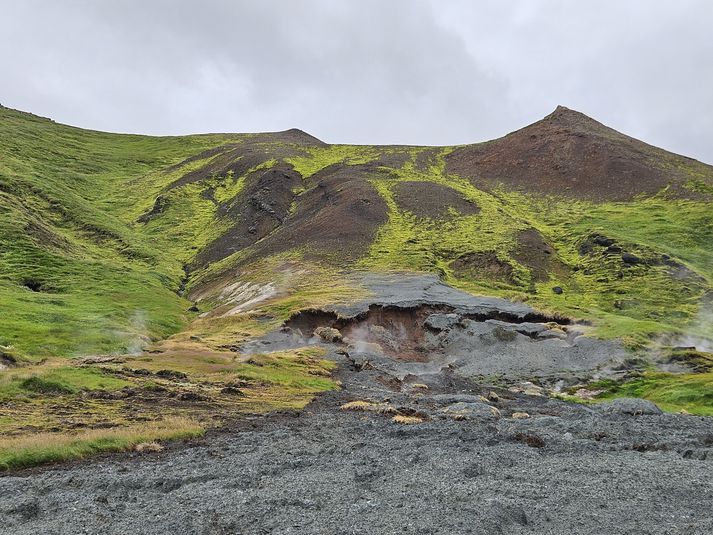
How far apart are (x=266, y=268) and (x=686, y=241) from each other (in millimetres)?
60927

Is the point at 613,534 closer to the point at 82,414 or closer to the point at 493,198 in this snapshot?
the point at 82,414

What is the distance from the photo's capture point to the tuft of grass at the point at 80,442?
2241cm

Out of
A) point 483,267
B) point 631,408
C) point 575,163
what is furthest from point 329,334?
point 575,163

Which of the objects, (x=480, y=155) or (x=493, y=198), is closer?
(x=493, y=198)

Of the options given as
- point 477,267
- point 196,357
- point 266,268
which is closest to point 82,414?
point 196,357

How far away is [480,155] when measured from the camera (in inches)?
5891

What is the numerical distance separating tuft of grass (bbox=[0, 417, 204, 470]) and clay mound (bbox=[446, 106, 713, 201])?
10615 centimetres

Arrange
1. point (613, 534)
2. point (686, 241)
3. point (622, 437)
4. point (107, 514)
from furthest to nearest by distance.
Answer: point (686, 241)
point (622, 437)
point (107, 514)
point (613, 534)

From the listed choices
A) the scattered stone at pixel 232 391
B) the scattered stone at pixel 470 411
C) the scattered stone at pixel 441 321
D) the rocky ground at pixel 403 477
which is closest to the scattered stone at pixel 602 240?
the scattered stone at pixel 441 321

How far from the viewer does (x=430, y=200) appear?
4481 inches

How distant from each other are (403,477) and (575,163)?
12076cm

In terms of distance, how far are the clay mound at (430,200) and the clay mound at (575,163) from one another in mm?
16709

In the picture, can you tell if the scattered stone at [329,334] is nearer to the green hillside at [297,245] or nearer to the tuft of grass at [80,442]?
the green hillside at [297,245]

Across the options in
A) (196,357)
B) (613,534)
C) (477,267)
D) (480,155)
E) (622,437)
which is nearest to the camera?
(613,534)
